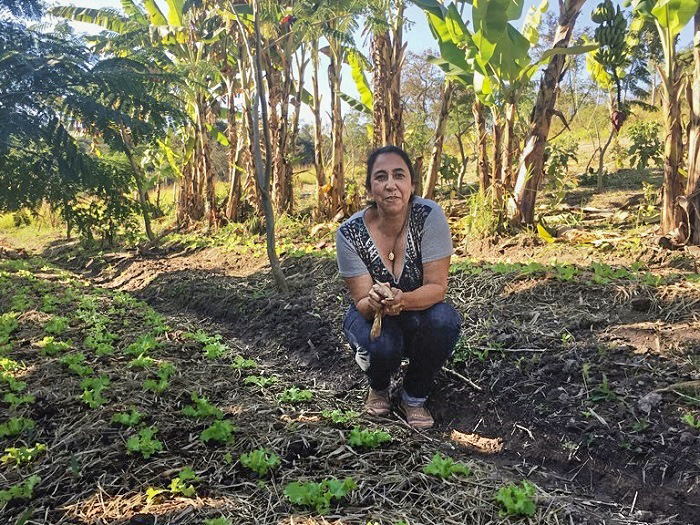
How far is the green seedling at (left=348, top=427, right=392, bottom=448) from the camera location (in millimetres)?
2404

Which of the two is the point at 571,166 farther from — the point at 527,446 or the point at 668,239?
the point at 527,446

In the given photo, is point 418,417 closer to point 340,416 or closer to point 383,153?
point 340,416

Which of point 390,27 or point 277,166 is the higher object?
point 390,27

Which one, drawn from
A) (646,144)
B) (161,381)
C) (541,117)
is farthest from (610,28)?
(161,381)

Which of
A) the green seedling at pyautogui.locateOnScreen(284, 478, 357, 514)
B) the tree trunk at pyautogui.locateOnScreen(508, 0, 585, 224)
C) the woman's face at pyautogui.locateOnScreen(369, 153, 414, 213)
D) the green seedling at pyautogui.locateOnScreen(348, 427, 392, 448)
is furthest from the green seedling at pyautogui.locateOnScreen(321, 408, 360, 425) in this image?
the tree trunk at pyautogui.locateOnScreen(508, 0, 585, 224)

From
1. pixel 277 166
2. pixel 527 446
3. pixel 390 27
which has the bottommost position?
pixel 527 446

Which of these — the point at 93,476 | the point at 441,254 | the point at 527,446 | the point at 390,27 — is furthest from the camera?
the point at 390,27

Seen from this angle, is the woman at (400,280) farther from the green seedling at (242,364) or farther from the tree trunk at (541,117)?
the tree trunk at (541,117)

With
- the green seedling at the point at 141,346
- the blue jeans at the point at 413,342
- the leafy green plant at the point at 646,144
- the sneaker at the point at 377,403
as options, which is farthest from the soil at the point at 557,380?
the leafy green plant at the point at 646,144

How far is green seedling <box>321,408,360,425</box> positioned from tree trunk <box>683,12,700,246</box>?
11.4ft

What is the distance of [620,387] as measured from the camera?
2.68 m

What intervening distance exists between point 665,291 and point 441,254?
182 cm

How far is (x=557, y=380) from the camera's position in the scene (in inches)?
113

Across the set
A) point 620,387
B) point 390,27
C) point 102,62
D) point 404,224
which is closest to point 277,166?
point 390,27
